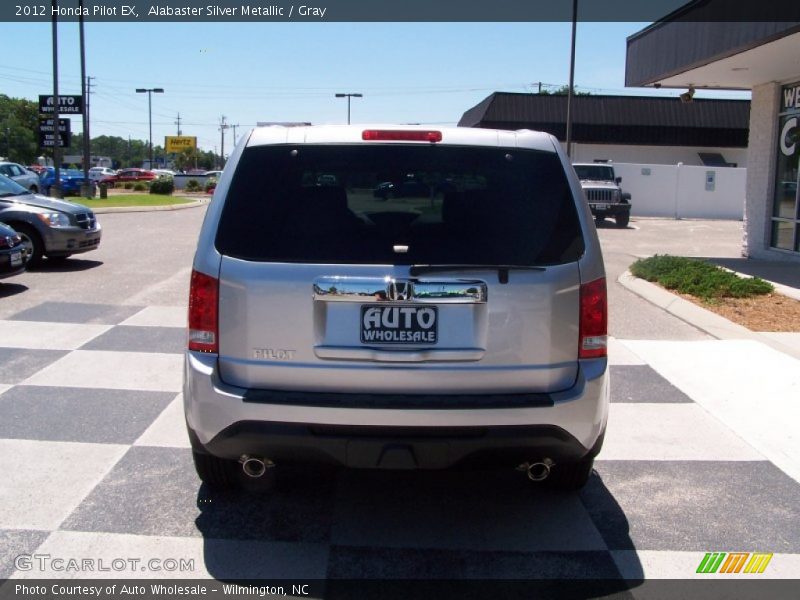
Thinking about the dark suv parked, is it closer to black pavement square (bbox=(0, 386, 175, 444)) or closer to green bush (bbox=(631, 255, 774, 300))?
black pavement square (bbox=(0, 386, 175, 444))

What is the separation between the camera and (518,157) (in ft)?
13.1

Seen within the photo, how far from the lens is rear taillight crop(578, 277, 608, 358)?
385 cm

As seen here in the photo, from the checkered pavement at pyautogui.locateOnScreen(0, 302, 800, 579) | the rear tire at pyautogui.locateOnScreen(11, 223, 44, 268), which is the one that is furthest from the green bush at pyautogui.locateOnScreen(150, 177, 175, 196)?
the checkered pavement at pyautogui.locateOnScreen(0, 302, 800, 579)

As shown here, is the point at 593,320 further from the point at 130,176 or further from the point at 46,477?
the point at 130,176

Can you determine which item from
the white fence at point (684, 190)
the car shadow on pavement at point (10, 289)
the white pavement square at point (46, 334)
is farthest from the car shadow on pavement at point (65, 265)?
the white fence at point (684, 190)

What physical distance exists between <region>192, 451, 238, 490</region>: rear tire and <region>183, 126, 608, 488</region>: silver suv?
1.31 ft

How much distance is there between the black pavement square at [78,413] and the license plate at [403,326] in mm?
2483

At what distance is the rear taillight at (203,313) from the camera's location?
12.4ft

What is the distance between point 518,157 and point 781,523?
2407 millimetres

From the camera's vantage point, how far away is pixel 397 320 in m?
3.71

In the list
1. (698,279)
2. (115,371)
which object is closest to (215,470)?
(115,371)

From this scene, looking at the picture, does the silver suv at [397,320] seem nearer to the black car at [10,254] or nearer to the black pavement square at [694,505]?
the black pavement square at [694,505]

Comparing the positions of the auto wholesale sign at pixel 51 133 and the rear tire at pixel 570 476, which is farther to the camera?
the auto wholesale sign at pixel 51 133

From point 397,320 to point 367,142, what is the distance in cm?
88
